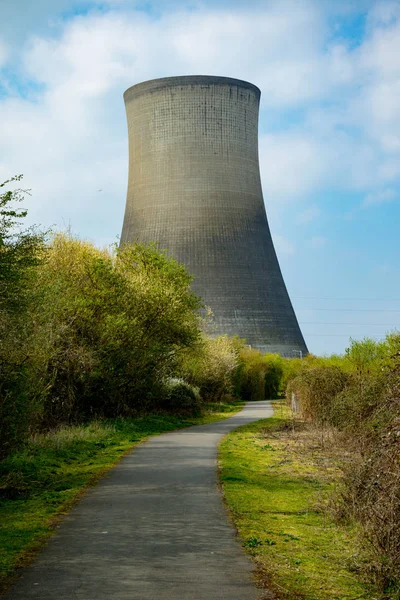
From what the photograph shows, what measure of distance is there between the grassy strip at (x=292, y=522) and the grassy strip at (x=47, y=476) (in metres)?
1.67

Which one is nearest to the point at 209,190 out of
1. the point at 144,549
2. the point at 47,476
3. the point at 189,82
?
the point at 189,82

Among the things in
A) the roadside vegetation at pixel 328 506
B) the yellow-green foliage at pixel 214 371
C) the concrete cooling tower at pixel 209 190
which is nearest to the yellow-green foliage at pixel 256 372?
the concrete cooling tower at pixel 209 190

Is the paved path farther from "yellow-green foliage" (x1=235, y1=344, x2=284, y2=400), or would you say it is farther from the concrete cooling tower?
"yellow-green foliage" (x1=235, y1=344, x2=284, y2=400)

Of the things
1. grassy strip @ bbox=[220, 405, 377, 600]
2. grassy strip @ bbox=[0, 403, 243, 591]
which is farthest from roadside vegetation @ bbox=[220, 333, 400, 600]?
grassy strip @ bbox=[0, 403, 243, 591]

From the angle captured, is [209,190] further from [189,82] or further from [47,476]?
[47,476]

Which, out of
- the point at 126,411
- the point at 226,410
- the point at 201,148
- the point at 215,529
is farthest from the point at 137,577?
the point at 201,148

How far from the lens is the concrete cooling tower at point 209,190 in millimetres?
36469

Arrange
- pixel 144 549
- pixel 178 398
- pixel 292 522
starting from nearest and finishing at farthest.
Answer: pixel 144 549 < pixel 292 522 < pixel 178 398

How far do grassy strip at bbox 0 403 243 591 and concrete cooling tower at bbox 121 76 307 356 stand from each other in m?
21.2

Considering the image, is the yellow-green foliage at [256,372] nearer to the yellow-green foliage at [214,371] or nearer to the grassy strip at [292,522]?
the yellow-green foliage at [214,371]

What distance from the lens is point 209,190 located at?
3675cm

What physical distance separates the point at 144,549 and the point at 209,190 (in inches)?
1265

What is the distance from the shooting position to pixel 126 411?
18234mm

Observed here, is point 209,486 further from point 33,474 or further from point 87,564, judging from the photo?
point 87,564
